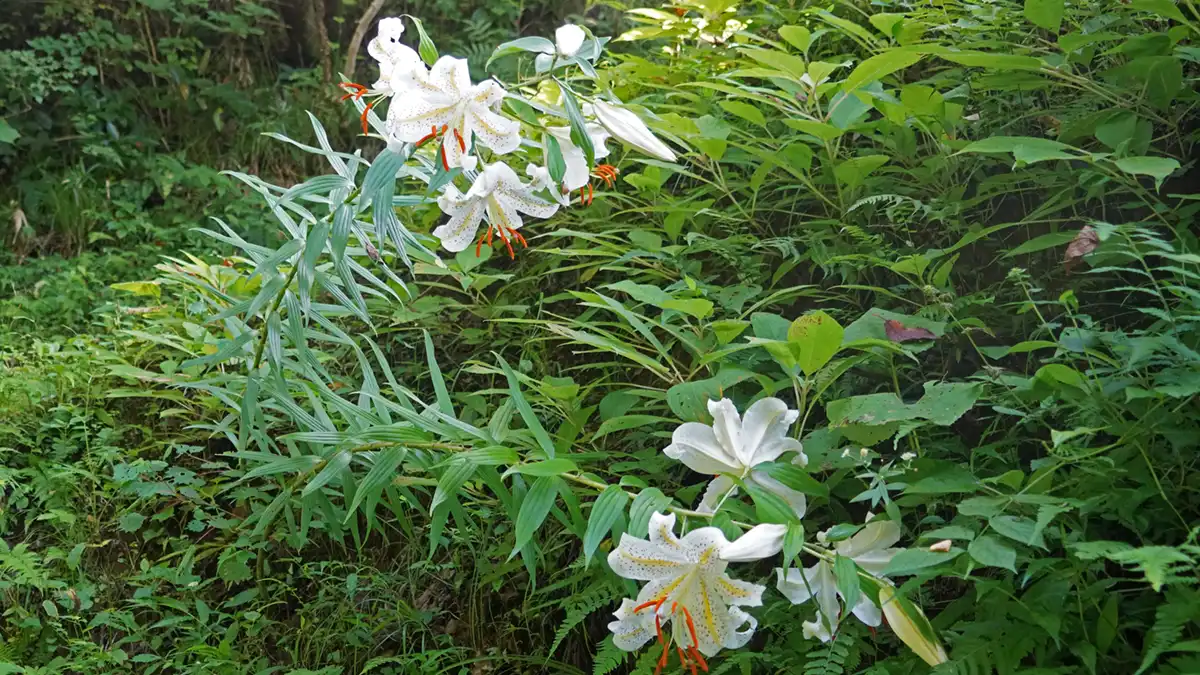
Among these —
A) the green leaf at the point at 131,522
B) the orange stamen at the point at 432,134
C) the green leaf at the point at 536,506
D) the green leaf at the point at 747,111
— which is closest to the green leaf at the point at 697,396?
the green leaf at the point at 536,506

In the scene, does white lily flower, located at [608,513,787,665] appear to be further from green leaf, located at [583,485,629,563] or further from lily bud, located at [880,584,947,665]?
lily bud, located at [880,584,947,665]

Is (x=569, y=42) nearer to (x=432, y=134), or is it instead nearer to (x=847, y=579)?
(x=432, y=134)

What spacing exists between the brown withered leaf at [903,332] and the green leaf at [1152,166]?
0.32 meters

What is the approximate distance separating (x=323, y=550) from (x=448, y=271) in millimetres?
638

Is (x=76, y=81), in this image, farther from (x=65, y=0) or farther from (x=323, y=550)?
(x=323, y=550)

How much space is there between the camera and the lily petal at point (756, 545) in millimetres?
962

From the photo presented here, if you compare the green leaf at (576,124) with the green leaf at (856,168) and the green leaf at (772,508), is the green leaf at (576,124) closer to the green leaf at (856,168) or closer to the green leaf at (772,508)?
the green leaf at (772,508)

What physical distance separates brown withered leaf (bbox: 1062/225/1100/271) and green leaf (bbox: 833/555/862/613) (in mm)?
636

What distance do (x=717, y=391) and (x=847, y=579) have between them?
355 millimetres

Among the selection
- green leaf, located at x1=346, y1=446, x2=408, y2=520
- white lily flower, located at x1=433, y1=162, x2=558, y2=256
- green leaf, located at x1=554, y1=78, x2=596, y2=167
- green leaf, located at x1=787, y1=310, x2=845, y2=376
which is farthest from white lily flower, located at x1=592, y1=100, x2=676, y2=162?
green leaf, located at x1=346, y1=446, x2=408, y2=520

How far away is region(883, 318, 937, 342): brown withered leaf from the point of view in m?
1.31

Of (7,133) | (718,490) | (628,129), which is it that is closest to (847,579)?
(718,490)

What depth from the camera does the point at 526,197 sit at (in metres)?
1.24

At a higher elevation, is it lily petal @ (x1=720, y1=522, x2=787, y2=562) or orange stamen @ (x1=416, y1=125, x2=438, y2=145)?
orange stamen @ (x1=416, y1=125, x2=438, y2=145)
